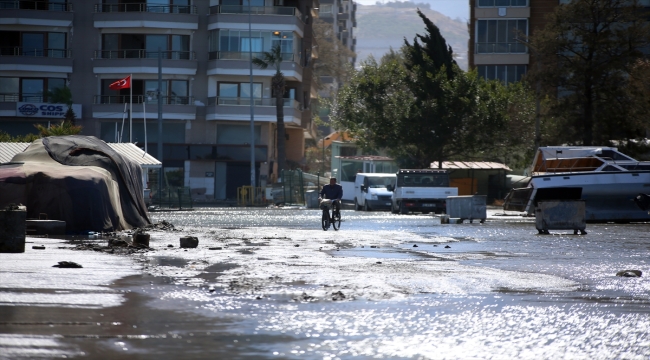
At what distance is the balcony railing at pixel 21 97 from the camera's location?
222 ft

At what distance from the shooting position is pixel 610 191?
37.5 meters

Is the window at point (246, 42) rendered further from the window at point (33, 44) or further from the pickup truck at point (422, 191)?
the pickup truck at point (422, 191)

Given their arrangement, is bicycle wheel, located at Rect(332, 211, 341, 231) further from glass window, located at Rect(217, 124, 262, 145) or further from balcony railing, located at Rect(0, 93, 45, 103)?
balcony railing, located at Rect(0, 93, 45, 103)

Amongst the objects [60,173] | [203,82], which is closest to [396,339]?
[60,173]

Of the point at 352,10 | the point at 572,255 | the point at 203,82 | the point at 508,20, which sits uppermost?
the point at 352,10

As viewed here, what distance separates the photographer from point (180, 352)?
7.09m

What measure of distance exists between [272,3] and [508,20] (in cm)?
1661

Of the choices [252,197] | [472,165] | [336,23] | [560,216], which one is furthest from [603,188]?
[336,23]

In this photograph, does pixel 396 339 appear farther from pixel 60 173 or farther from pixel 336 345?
pixel 60 173

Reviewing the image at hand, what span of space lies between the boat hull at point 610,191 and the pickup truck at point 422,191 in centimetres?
976

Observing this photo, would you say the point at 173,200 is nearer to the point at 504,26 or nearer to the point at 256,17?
the point at 256,17

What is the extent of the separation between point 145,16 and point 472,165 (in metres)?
23.4

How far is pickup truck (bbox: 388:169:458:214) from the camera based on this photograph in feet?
155

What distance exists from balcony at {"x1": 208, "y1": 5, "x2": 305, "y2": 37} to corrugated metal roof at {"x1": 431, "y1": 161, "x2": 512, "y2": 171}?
13.7 metres
